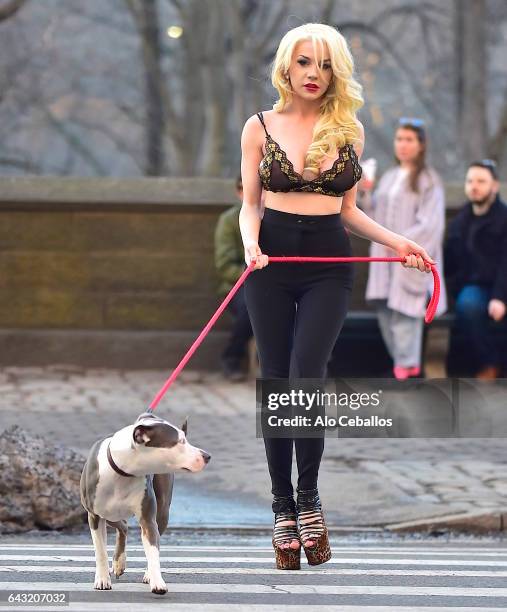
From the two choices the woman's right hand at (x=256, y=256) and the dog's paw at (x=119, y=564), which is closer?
the dog's paw at (x=119, y=564)

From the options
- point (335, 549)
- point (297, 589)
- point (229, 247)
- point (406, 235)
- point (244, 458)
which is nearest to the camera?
point (297, 589)

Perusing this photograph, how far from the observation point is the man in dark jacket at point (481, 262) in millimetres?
12625

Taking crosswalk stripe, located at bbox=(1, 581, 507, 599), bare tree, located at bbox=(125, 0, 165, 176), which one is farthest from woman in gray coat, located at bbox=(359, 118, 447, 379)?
bare tree, located at bbox=(125, 0, 165, 176)

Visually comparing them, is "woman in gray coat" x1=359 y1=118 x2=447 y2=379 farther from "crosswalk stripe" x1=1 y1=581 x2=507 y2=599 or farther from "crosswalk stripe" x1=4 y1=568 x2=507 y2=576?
"crosswalk stripe" x1=1 y1=581 x2=507 y2=599

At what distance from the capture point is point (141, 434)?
17.8 feet

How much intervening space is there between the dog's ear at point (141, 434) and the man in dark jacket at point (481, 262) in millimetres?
7321

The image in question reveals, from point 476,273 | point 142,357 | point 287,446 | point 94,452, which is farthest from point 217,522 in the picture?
point 142,357

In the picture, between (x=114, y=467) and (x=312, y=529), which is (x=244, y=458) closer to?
(x=312, y=529)

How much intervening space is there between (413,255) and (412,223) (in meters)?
6.54

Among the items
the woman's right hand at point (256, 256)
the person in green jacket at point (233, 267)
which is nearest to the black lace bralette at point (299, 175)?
the woman's right hand at point (256, 256)

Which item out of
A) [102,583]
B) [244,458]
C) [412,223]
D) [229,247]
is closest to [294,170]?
[102,583]

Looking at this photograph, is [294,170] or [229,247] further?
[229,247]

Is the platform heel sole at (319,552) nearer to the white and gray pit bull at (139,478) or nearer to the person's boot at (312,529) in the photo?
the person's boot at (312,529)

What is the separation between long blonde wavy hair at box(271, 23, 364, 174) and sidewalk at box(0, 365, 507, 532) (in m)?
2.75
